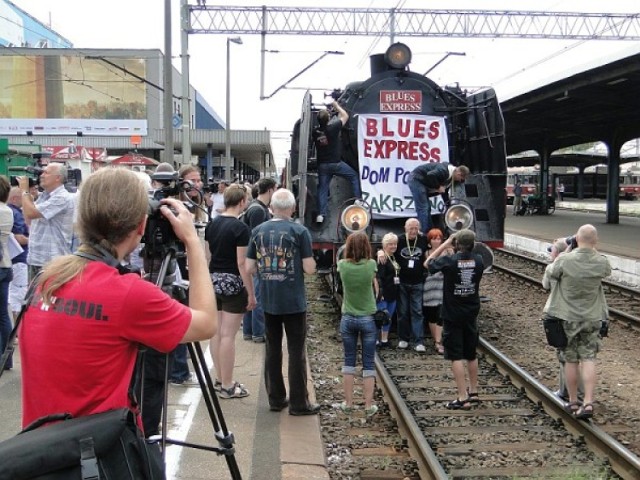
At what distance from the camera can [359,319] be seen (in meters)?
6.15

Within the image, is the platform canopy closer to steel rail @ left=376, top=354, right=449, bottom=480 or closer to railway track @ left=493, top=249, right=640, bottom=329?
railway track @ left=493, top=249, right=640, bottom=329

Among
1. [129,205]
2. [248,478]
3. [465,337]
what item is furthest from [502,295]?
[129,205]

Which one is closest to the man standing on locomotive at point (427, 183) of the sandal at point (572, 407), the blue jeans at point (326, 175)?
the blue jeans at point (326, 175)

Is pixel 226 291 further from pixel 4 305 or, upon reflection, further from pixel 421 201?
pixel 421 201

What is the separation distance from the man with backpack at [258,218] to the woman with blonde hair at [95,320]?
17.7 feet

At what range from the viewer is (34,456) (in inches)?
74.8

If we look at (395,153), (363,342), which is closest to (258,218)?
(363,342)

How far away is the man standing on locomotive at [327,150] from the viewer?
9.41 meters

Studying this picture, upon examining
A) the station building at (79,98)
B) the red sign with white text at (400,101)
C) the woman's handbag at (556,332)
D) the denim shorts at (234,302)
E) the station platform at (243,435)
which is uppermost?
the station building at (79,98)

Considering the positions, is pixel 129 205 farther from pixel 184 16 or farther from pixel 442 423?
pixel 184 16

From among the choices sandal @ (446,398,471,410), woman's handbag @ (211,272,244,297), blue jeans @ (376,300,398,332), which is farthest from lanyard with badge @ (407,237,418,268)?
woman's handbag @ (211,272,244,297)

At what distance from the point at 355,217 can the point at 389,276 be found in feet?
3.03

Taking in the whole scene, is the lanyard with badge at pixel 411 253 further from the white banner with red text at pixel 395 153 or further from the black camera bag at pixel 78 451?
the black camera bag at pixel 78 451

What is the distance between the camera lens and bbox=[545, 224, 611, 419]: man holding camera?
5926 millimetres
